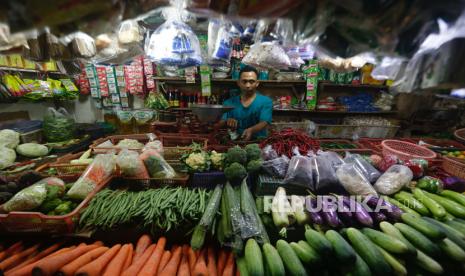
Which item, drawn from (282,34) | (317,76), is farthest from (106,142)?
(317,76)

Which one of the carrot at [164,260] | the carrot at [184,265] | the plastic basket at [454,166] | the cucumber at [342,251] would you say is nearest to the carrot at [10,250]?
the carrot at [164,260]

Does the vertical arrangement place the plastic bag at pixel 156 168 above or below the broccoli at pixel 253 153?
below

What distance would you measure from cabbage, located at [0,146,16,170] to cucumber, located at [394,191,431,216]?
355cm

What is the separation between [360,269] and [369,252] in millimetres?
94

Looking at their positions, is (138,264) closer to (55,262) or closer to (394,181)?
(55,262)

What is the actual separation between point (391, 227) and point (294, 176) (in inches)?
22.1

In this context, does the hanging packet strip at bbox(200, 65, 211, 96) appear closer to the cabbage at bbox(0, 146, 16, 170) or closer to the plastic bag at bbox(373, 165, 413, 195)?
the cabbage at bbox(0, 146, 16, 170)

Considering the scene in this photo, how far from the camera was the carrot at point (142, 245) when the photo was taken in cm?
117

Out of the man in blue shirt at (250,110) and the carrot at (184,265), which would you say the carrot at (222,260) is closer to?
the carrot at (184,265)

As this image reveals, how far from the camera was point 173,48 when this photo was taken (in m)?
1.36

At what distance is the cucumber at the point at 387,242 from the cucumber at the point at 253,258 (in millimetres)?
602

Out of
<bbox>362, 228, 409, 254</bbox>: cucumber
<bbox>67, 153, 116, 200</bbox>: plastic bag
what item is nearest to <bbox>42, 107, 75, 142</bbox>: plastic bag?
<bbox>67, 153, 116, 200</bbox>: plastic bag

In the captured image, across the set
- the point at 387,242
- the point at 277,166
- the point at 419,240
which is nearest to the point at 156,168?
the point at 277,166

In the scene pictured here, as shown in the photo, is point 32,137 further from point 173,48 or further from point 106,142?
point 173,48
